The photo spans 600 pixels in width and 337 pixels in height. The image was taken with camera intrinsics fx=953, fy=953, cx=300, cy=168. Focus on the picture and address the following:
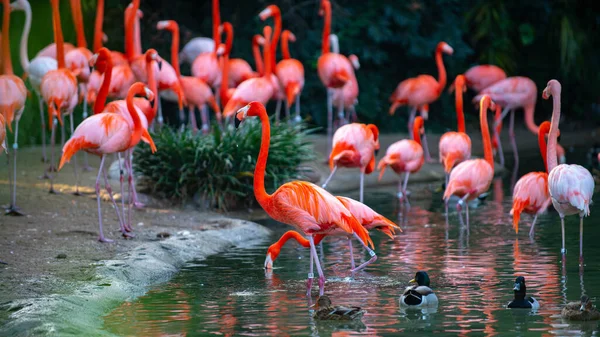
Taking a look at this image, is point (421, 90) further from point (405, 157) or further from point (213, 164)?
point (213, 164)

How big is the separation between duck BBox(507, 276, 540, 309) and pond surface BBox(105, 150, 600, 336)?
33mm

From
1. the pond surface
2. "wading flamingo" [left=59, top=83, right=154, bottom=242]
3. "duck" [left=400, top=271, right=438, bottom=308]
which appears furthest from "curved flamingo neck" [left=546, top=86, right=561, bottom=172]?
"wading flamingo" [left=59, top=83, right=154, bottom=242]

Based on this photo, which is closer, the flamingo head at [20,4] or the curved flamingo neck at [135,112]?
the curved flamingo neck at [135,112]

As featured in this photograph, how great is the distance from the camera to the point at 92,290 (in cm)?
550

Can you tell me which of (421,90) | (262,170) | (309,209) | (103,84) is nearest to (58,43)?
(103,84)

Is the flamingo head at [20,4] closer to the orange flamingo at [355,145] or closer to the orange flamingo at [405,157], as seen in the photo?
the orange flamingo at [355,145]

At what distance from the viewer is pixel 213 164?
31.4ft

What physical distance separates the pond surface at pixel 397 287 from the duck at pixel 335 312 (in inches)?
1.6

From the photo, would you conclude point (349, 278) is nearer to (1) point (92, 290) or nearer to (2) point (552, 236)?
(1) point (92, 290)

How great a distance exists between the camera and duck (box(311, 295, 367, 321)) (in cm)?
482

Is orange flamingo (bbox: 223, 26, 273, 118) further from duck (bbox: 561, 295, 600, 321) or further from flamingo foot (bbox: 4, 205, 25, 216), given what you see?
duck (bbox: 561, 295, 600, 321)

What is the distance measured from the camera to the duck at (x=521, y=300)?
500 centimetres

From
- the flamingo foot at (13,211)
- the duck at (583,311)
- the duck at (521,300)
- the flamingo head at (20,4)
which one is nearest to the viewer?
the duck at (583,311)

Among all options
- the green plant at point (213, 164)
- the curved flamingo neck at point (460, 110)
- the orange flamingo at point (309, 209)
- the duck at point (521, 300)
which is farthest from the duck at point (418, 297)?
the curved flamingo neck at point (460, 110)
